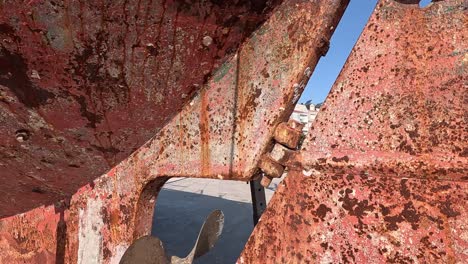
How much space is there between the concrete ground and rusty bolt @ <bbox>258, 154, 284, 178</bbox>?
12.5 feet

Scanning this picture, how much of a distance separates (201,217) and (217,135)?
629 cm

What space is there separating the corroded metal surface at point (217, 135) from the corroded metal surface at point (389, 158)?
18 cm

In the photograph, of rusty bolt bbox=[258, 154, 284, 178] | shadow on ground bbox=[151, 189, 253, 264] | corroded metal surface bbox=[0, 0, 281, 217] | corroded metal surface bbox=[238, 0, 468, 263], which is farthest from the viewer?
shadow on ground bbox=[151, 189, 253, 264]

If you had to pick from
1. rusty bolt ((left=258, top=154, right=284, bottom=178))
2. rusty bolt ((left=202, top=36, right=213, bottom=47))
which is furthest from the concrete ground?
rusty bolt ((left=202, top=36, right=213, bottom=47))

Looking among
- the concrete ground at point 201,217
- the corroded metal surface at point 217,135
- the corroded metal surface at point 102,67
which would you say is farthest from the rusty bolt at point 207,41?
the concrete ground at point 201,217

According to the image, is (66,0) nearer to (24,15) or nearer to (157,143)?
(24,15)

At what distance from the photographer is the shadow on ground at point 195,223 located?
5016 millimetres

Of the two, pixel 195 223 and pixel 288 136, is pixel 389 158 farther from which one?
pixel 195 223

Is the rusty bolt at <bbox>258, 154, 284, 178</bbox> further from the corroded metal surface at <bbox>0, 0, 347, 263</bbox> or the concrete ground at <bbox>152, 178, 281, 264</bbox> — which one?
the concrete ground at <bbox>152, 178, 281, 264</bbox>

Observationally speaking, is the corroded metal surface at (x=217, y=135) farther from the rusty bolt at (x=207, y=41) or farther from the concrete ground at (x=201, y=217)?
the concrete ground at (x=201, y=217)

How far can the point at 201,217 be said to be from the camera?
7.28m

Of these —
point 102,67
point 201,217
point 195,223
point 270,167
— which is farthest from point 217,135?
point 201,217

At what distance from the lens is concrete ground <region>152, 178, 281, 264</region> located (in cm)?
509

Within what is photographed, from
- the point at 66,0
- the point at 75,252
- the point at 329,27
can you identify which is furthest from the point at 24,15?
the point at 75,252
